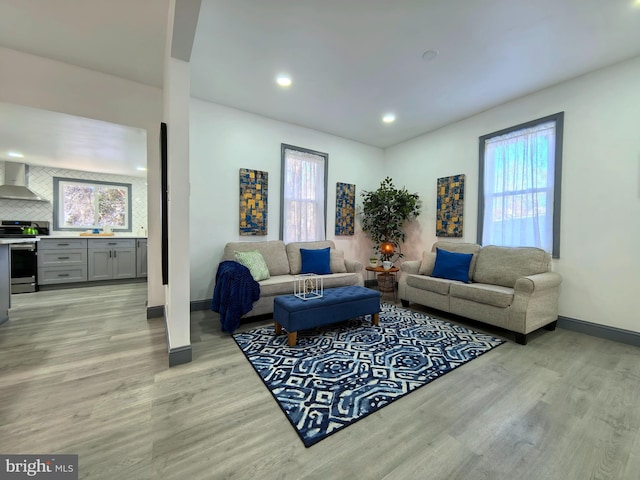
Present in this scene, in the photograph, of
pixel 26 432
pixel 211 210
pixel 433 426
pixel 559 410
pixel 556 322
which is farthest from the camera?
pixel 211 210

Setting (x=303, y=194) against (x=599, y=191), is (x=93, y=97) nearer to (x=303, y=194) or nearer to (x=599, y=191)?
(x=303, y=194)

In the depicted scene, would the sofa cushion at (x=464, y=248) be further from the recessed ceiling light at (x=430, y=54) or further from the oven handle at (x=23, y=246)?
the oven handle at (x=23, y=246)

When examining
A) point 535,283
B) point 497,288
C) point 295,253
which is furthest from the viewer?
point 295,253

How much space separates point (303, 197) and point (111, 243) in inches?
155

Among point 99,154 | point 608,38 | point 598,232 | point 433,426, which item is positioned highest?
point 608,38

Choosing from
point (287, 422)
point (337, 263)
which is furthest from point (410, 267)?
point (287, 422)

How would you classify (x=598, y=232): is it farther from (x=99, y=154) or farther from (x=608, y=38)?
(x=99, y=154)

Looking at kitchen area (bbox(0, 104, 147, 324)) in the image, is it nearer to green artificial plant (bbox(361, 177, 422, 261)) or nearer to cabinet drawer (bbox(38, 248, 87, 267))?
cabinet drawer (bbox(38, 248, 87, 267))

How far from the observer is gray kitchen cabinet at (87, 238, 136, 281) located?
4887mm

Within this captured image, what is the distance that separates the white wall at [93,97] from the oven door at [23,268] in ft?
9.37

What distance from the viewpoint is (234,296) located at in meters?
2.71

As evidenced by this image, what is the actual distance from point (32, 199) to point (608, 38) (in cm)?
847

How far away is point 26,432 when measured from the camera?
54.5 inches

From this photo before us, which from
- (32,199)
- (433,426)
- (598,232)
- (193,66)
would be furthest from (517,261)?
(32,199)
